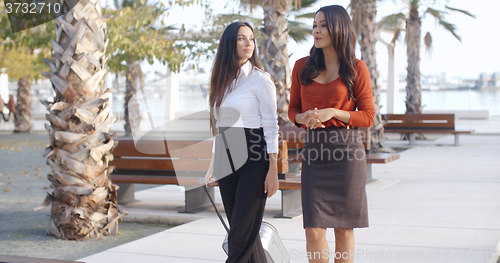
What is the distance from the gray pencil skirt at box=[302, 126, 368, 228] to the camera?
2.61 metres

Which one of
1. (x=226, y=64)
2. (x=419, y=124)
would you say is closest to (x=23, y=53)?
(x=419, y=124)

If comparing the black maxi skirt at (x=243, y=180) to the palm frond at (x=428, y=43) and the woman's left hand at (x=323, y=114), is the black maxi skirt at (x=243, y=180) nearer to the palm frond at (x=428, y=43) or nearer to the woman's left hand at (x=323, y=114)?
the woman's left hand at (x=323, y=114)

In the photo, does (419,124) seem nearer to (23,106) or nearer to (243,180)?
(243,180)

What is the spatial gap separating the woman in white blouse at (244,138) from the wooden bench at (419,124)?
12.1 m

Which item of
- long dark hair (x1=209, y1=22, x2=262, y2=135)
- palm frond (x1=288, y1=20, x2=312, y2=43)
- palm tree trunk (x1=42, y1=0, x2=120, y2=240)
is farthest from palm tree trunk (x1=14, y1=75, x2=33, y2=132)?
long dark hair (x1=209, y1=22, x2=262, y2=135)

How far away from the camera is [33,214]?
5.84 metres

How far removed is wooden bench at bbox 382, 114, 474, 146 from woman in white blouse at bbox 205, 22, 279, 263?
12139 millimetres

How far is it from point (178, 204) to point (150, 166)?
2.31 feet

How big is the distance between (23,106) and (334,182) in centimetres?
2023

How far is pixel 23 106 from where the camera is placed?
20344 millimetres

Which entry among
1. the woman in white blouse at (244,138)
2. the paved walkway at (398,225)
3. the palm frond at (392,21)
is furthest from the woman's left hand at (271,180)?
the palm frond at (392,21)

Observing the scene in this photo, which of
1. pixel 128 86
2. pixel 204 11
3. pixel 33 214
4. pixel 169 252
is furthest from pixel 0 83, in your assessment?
pixel 169 252

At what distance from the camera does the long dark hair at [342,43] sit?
263 cm

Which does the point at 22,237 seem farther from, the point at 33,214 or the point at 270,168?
the point at 270,168
